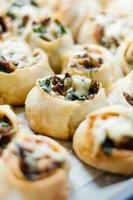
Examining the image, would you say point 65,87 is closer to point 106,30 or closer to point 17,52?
point 17,52

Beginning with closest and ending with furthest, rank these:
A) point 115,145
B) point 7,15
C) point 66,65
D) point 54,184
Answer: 1. point 54,184
2. point 115,145
3. point 66,65
4. point 7,15

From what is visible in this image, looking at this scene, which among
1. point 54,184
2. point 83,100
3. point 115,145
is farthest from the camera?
point 83,100

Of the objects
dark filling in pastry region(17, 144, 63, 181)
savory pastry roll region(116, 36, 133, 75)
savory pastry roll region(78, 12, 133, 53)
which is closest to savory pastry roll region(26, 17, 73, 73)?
savory pastry roll region(78, 12, 133, 53)

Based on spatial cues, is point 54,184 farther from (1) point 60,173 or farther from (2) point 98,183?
(2) point 98,183

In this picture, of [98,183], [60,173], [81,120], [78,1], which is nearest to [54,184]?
[60,173]

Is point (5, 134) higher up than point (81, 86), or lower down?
lower down

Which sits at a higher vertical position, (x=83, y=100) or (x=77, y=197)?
(x=83, y=100)

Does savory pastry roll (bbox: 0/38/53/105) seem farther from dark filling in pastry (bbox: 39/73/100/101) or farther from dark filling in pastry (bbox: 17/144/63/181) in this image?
dark filling in pastry (bbox: 17/144/63/181)

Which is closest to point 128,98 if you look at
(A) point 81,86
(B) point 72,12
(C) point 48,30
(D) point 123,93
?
(D) point 123,93
